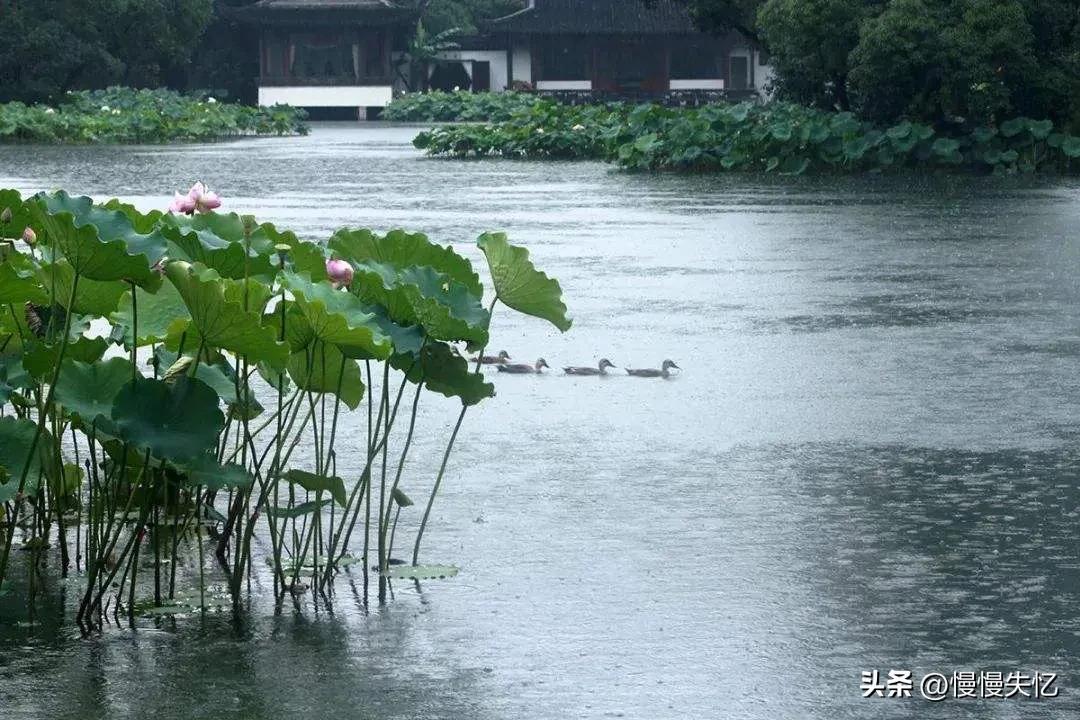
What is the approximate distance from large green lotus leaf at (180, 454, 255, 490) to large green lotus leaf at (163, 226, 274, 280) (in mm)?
476

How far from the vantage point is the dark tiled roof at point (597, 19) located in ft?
170

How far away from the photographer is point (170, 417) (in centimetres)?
362

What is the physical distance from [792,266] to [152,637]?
26.5 feet

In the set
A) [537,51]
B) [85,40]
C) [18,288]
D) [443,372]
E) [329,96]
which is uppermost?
[85,40]

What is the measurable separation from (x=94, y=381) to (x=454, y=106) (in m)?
45.0

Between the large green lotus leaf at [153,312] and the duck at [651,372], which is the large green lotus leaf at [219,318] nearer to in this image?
the large green lotus leaf at [153,312]

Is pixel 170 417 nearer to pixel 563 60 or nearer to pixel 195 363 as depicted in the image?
pixel 195 363

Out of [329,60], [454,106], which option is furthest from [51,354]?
[329,60]

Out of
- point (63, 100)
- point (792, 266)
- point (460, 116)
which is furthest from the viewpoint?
point (460, 116)

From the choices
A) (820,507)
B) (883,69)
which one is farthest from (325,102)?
(820,507)

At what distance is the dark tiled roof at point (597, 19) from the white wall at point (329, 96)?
3834mm

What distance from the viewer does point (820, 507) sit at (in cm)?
487

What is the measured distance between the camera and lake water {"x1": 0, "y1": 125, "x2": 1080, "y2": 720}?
3.36 meters

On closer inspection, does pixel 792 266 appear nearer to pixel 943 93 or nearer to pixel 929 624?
pixel 929 624
